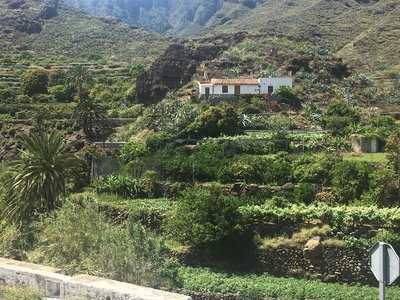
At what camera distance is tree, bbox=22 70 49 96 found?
6894cm

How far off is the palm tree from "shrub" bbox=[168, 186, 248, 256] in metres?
6.22

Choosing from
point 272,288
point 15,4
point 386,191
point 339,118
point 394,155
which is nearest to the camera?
point 272,288

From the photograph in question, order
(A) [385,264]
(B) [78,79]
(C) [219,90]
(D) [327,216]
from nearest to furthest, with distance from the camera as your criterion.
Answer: (A) [385,264]
(D) [327,216]
(C) [219,90]
(B) [78,79]

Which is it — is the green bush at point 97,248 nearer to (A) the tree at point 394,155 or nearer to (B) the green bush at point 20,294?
(B) the green bush at point 20,294

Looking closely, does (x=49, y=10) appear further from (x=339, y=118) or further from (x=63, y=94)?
(x=339, y=118)

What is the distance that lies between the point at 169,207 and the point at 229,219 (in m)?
5.39

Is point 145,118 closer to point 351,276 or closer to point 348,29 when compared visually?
point 351,276

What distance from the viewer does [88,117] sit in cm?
5328

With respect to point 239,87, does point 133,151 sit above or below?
below

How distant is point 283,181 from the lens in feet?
116

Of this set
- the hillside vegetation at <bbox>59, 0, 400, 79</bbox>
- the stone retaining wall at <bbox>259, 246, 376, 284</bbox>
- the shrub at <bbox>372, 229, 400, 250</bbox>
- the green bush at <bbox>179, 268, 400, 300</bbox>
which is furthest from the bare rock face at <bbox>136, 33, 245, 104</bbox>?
the shrub at <bbox>372, 229, 400, 250</bbox>

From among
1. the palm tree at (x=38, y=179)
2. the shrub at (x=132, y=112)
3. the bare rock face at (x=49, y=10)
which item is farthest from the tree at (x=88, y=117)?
the bare rock face at (x=49, y=10)

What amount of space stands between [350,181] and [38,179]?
16.3 metres

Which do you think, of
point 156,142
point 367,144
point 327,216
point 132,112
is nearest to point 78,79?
point 132,112
